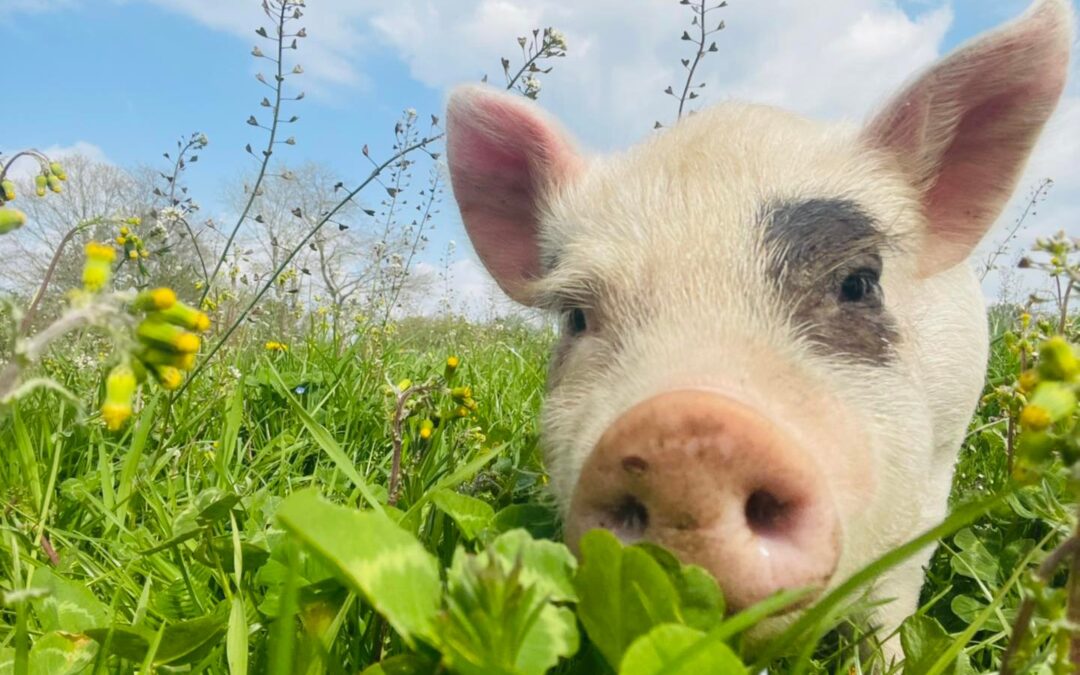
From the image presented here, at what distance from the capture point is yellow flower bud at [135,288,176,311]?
87 cm

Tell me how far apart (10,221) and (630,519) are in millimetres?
1062

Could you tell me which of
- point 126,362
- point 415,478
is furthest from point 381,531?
point 415,478

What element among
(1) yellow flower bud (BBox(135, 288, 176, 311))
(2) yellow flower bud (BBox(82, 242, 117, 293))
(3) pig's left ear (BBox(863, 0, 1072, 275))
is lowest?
(1) yellow flower bud (BBox(135, 288, 176, 311))

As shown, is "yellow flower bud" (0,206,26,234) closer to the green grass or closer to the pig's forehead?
the green grass

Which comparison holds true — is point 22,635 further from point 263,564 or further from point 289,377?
point 289,377

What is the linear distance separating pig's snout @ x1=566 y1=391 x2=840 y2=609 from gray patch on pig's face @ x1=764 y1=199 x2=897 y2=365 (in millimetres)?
644

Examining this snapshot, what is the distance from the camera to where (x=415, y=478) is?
2.45 metres

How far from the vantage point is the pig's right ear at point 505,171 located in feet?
10.1

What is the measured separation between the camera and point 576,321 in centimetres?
258

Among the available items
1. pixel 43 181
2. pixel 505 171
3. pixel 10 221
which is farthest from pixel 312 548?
pixel 505 171

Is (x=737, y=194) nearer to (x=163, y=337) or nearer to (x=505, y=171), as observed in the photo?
(x=505, y=171)

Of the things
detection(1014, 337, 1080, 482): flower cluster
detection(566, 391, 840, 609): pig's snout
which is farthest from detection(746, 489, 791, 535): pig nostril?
detection(1014, 337, 1080, 482): flower cluster

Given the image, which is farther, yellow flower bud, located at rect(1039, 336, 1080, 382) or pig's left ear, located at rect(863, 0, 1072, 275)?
pig's left ear, located at rect(863, 0, 1072, 275)

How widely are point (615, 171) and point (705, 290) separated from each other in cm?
90
